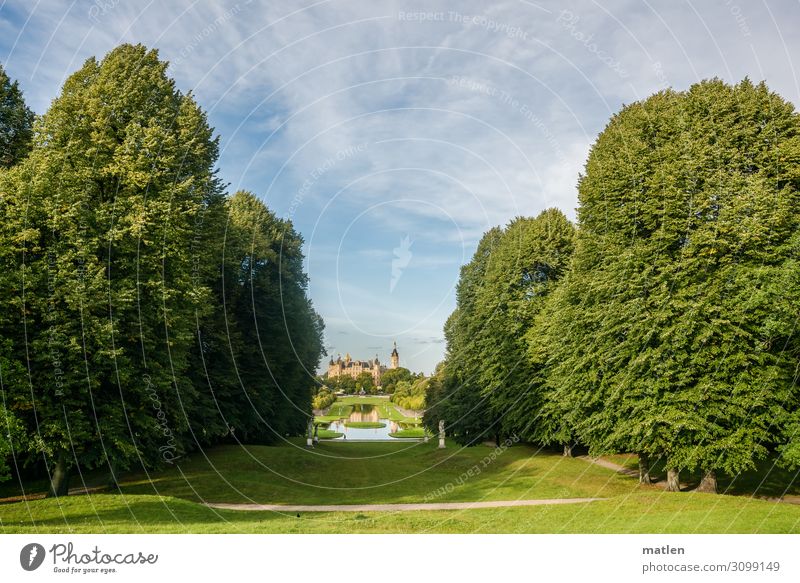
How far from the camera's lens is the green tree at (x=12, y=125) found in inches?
1219

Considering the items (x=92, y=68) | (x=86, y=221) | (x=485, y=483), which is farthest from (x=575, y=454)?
(x=92, y=68)

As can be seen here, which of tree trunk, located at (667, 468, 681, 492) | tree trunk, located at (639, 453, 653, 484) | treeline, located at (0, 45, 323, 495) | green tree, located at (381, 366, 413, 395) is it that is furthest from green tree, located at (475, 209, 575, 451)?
green tree, located at (381, 366, 413, 395)

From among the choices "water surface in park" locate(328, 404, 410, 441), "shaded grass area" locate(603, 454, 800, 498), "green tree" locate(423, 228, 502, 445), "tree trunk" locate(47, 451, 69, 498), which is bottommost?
"water surface in park" locate(328, 404, 410, 441)

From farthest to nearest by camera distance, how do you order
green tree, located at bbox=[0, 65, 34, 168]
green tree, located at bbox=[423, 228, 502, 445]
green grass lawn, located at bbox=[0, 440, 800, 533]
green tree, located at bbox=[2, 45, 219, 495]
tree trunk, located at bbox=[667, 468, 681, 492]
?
1. green tree, located at bbox=[423, 228, 502, 445]
2. green tree, located at bbox=[0, 65, 34, 168]
3. tree trunk, located at bbox=[667, 468, 681, 492]
4. green tree, located at bbox=[2, 45, 219, 495]
5. green grass lawn, located at bbox=[0, 440, 800, 533]

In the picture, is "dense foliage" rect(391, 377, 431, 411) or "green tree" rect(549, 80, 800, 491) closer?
"green tree" rect(549, 80, 800, 491)

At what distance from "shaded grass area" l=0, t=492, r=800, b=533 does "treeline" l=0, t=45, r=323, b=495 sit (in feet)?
6.58

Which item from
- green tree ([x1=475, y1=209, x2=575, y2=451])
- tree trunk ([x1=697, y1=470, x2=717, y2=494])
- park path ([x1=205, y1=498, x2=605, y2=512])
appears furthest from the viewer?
green tree ([x1=475, y1=209, x2=575, y2=451])

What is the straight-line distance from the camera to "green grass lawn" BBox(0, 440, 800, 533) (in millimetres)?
18141

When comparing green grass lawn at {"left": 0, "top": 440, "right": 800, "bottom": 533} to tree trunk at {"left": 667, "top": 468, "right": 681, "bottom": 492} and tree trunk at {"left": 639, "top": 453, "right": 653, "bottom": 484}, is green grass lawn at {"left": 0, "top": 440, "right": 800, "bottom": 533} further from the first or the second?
tree trunk at {"left": 639, "top": 453, "right": 653, "bottom": 484}

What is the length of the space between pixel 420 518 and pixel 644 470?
18.6 meters

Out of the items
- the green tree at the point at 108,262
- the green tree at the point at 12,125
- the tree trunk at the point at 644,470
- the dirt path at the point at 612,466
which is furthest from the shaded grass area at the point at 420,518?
the green tree at the point at 12,125

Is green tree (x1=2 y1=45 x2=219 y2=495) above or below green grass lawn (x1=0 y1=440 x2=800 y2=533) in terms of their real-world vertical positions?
above

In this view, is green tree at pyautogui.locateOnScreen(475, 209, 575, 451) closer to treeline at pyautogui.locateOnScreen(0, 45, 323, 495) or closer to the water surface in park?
treeline at pyautogui.locateOnScreen(0, 45, 323, 495)
